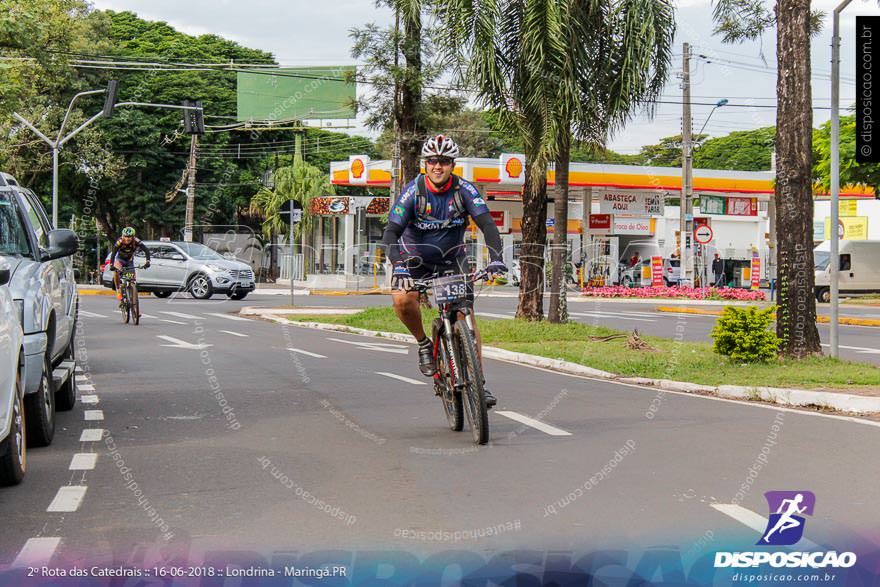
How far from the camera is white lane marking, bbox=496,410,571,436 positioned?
836 centimetres

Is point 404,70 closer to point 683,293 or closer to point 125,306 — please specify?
point 125,306

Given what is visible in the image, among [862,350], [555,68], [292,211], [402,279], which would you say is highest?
[555,68]

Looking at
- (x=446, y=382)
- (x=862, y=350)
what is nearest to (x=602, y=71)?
(x=862, y=350)

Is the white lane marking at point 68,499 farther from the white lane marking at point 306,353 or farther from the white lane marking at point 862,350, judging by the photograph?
the white lane marking at point 862,350

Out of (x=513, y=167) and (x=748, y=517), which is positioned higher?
(x=513, y=167)

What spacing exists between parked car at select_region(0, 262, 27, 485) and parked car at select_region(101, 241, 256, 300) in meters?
26.6

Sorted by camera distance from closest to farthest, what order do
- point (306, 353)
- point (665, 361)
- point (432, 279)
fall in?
1. point (432, 279)
2. point (665, 361)
3. point (306, 353)

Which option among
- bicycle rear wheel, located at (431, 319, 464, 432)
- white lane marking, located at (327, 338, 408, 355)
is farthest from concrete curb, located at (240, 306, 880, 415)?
bicycle rear wheel, located at (431, 319, 464, 432)

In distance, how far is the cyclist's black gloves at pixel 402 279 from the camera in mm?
7879

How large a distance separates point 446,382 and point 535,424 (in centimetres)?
97

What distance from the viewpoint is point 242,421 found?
29.0 feet

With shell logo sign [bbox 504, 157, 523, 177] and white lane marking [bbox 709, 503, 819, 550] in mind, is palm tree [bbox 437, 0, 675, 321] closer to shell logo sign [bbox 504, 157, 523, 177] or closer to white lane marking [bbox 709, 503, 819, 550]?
white lane marking [bbox 709, 503, 819, 550]

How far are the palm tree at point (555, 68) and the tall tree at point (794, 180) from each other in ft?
15.6

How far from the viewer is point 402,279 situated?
7895mm
